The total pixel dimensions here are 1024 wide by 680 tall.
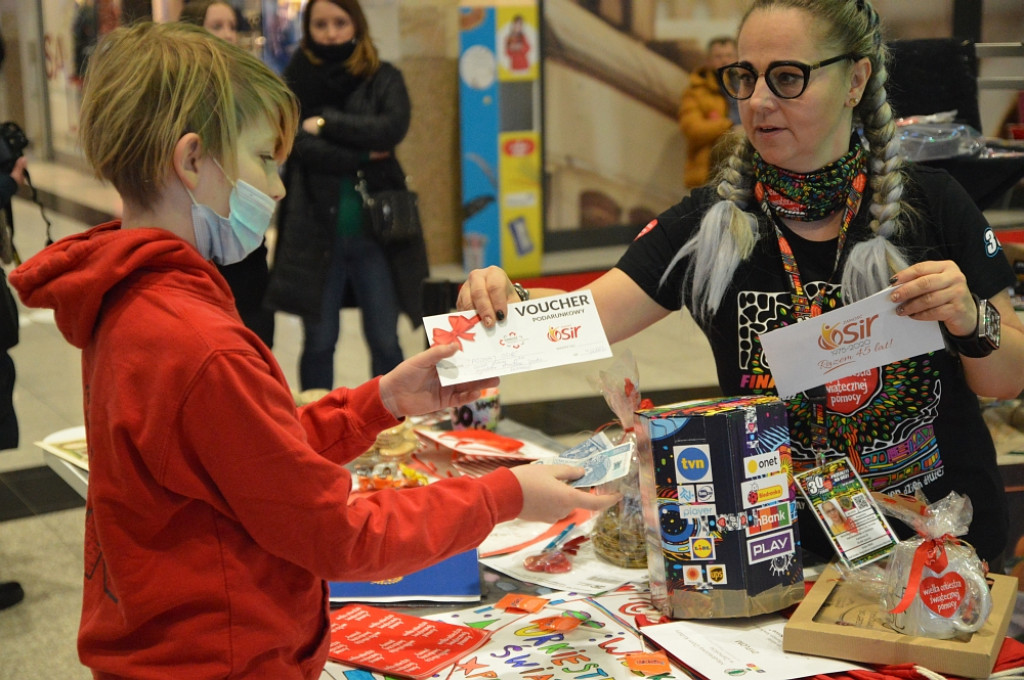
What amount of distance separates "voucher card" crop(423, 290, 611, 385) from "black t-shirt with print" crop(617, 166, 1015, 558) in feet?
1.50

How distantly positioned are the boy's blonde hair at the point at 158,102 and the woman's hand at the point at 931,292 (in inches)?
36.1

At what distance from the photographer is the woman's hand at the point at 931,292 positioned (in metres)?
1.53

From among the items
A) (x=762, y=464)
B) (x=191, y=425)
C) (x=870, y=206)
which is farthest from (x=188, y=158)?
(x=870, y=206)

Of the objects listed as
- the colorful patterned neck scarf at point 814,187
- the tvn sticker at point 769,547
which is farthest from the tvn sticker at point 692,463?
the colorful patterned neck scarf at point 814,187

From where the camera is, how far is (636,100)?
8.49 m

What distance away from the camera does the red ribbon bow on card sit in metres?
1.50

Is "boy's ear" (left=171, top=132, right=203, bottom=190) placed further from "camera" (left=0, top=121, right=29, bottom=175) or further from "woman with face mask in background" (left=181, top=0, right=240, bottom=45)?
"woman with face mask in background" (left=181, top=0, right=240, bottom=45)

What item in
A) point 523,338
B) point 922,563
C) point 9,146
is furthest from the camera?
point 9,146

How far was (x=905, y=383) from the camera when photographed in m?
1.79

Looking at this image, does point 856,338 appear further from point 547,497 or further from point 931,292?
point 547,497

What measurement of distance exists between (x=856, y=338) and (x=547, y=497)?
0.54 m

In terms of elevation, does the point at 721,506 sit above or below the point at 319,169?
below

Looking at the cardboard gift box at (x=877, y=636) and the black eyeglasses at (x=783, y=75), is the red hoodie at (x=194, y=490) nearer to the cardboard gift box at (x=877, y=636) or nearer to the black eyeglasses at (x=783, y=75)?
the cardboard gift box at (x=877, y=636)

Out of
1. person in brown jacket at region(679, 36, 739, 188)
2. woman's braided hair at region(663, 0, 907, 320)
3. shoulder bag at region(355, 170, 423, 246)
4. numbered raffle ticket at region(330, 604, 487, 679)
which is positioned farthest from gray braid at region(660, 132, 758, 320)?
person in brown jacket at region(679, 36, 739, 188)
